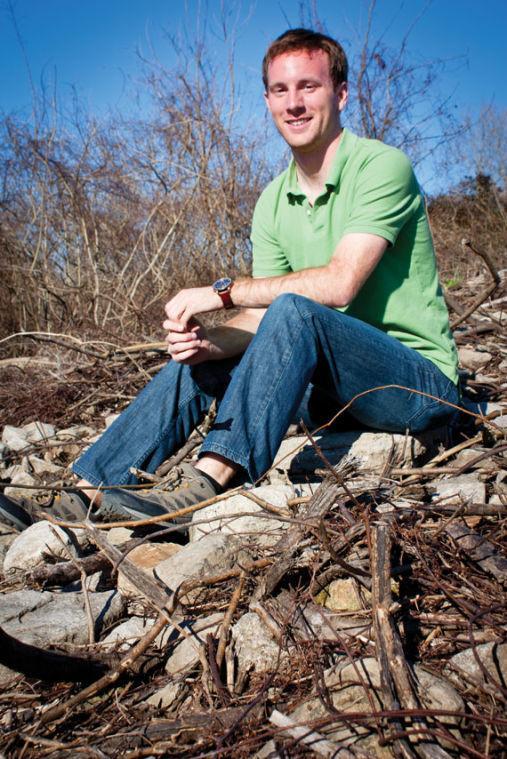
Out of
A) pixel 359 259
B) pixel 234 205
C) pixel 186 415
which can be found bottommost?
pixel 186 415

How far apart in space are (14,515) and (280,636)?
1.35 metres

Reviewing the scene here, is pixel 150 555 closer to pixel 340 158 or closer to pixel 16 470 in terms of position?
pixel 16 470

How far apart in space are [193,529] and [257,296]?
1.09 meters

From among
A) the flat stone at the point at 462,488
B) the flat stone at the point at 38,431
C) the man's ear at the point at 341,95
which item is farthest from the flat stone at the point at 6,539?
the man's ear at the point at 341,95

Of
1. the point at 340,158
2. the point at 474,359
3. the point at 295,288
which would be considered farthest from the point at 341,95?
the point at 474,359

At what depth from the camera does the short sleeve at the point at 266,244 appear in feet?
10.3

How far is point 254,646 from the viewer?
1412mm

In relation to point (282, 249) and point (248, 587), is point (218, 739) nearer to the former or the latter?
point (248, 587)

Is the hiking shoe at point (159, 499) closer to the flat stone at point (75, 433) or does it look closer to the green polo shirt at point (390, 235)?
the green polo shirt at point (390, 235)

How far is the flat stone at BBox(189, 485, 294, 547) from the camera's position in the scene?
6.19 feet

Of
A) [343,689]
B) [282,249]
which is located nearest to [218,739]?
[343,689]

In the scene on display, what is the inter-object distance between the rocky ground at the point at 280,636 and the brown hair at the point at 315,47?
2006 millimetres

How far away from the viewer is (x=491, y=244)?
29.6 ft

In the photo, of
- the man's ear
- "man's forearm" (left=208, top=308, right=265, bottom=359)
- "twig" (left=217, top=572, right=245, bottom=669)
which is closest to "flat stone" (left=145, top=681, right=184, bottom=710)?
"twig" (left=217, top=572, right=245, bottom=669)
